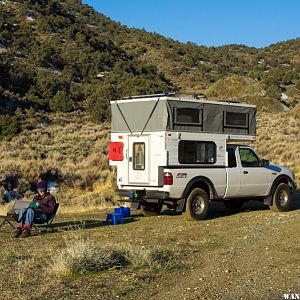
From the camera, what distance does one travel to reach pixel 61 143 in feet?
113

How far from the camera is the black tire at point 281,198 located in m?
15.0

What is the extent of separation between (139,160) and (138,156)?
0.33 ft

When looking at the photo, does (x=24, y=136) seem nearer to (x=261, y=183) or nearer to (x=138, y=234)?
(x=261, y=183)

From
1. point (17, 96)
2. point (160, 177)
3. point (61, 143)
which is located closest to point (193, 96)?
point (160, 177)

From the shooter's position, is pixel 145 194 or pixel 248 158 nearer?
pixel 145 194

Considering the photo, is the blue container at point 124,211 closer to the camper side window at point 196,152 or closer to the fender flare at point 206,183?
the fender flare at point 206,183

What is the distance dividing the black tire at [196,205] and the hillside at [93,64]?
79.2ft

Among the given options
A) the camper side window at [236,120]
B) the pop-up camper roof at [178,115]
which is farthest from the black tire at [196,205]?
the camper side window at [236,120]

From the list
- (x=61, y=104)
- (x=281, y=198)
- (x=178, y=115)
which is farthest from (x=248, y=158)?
(x=61, y=104)

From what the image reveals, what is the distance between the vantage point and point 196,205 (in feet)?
44.4

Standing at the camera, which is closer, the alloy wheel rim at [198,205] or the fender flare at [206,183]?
the fender flare at [206,183]

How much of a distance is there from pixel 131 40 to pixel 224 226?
67921 mm

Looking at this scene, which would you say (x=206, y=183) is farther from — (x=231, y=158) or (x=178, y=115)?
(x=178, y=115)

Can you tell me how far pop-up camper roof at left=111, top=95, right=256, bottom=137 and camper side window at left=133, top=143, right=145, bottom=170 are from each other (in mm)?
365
